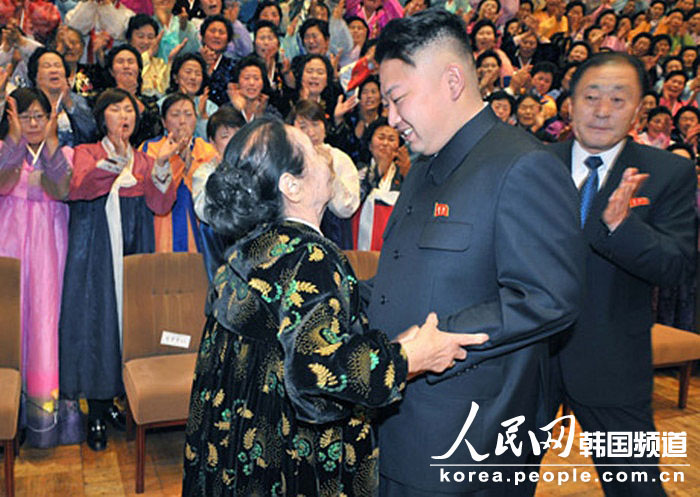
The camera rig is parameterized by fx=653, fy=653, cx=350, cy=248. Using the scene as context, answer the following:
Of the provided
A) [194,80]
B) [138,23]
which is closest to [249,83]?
[194,80]

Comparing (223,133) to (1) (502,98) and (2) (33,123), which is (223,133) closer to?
(2) (33,123)

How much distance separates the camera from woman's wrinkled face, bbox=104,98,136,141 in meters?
3.13

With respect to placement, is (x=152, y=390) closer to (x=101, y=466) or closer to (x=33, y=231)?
(x=101, y=466)

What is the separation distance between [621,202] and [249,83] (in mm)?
2903

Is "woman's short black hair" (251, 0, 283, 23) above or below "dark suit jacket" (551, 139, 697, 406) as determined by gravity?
above

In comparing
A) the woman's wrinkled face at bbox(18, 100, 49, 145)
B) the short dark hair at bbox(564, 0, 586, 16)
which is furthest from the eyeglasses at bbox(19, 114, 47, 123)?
the short dark hair at bbox(564, 0, 586, 16)

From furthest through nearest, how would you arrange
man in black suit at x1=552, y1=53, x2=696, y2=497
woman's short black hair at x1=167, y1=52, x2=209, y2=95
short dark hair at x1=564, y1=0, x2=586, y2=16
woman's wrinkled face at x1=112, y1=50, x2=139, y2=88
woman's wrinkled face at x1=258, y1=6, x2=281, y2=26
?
1. short dark hair at x1=564, y1=0, x2=586, y2=16
2. woman's wrinkled face at x1=258, y1=6, x2=281, y2=26
3. woman's short black hair at x1=167, y1=52, x2=209, y2=95
4. woman's wrinkled face at x1=112, y1=50, x2=139, y2=88
5. man in black suit at x1=552, y1=53, x2=696, y2=497

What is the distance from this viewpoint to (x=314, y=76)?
432cm

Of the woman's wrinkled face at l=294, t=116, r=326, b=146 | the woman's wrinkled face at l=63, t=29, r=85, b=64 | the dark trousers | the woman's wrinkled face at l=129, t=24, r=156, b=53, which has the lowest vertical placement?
the dark trousers

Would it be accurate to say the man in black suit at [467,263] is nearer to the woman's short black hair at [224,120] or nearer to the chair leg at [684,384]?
the woman's short black hair at [224,120]

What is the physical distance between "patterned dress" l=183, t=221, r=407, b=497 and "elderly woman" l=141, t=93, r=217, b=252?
1.93 meters

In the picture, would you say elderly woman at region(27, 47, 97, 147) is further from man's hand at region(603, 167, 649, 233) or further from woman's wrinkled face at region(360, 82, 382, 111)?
man's hand at region(603, 167, 649, 233)

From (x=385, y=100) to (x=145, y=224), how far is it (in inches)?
82.9

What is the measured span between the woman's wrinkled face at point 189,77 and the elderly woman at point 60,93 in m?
0.78
